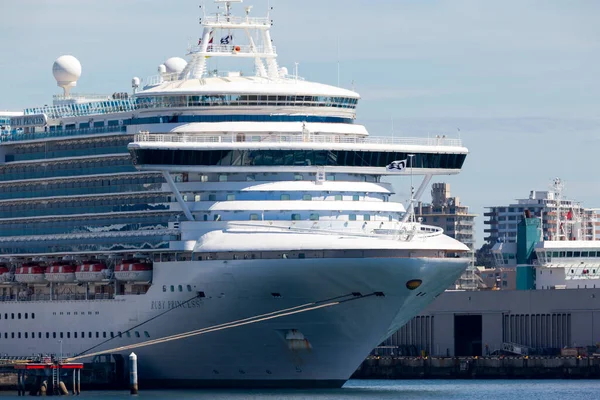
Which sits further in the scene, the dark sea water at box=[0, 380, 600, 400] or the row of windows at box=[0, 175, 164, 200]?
the row of windows at box=[0, 175, 164, 200]

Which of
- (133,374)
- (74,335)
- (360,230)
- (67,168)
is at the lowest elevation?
(133,374)

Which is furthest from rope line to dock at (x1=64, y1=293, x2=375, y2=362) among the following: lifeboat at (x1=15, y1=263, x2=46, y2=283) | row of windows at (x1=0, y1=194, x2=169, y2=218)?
lifeboat at (x1=15, y1=263, x2=46, y2=283)

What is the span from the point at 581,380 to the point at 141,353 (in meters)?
28.3

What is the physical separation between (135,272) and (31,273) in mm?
7185

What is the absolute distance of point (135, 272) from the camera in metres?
75.3

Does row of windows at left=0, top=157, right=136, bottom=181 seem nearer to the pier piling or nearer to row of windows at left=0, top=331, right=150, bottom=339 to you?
row of windows at left=0, top=331, right=150, bottom=339

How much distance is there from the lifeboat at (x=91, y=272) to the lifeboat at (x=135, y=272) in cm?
126

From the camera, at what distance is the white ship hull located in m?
71.1

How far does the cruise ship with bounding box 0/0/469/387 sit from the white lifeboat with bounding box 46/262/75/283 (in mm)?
92

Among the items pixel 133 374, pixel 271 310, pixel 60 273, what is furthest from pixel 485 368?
pixel 133 374

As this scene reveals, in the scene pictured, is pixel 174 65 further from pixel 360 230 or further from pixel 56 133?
pixel 360 230

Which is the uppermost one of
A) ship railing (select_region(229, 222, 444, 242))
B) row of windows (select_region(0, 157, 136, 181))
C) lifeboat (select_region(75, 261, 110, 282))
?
row of windows (select_region(0, 157, 136, 181))

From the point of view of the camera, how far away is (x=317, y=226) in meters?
71.9

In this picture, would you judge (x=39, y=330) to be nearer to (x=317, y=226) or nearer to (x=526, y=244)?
(x=317, y=226)
